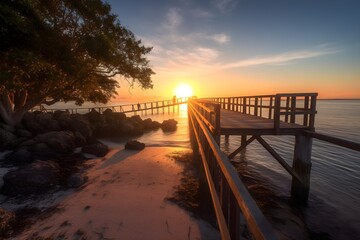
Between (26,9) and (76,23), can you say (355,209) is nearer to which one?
(26,9)

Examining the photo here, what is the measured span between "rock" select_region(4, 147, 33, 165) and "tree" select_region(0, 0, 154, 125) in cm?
338

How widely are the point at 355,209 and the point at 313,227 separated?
8.49 ft

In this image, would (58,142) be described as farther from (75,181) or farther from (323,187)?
(323,187)

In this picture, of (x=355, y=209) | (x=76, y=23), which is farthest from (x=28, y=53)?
(x=355, y=209)

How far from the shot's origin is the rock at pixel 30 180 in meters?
6.61

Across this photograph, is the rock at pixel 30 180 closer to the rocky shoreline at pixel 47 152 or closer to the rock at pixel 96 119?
the rocky shoreline at pixel 47 152

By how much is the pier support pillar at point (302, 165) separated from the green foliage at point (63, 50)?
478 inches

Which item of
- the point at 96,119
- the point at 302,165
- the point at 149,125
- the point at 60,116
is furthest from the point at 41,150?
the point at 149,125

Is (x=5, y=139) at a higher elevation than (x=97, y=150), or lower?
higher

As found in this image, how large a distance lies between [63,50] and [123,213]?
36.9 feet

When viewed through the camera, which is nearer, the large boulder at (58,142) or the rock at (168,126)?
the large boulder at (58,142)

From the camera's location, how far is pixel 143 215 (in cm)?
539

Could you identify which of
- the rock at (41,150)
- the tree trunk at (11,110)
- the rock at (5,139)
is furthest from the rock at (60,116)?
the rock at (41,150)

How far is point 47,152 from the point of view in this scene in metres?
10.8
